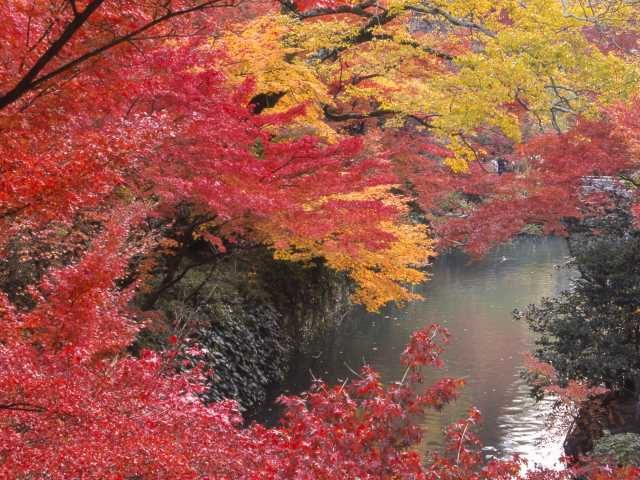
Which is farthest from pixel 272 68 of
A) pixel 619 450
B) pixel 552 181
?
pixel 619 450

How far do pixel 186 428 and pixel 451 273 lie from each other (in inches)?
964

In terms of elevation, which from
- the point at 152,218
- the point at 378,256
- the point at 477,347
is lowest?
the point at 152,218

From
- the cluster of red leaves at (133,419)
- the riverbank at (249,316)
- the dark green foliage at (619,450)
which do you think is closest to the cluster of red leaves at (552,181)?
the riverbank at (249,316)

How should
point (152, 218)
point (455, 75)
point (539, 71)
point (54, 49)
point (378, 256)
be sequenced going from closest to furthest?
point (54, 49) < point (152, 218) < point (539, 71) < point (378, 256) < point (455, 75)

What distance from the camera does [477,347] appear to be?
700 inches

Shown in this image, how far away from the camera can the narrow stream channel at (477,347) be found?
12595 millimetres

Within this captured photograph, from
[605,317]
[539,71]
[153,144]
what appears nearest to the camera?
[153,144]

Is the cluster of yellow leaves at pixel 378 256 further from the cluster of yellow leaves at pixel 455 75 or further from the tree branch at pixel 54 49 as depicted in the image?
the tree branch at pixel 54 49

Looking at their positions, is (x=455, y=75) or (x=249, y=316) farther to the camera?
(x=249, y=316)

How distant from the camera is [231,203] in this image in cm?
907

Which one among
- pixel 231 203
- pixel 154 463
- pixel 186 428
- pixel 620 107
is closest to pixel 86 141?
pixel 154 463

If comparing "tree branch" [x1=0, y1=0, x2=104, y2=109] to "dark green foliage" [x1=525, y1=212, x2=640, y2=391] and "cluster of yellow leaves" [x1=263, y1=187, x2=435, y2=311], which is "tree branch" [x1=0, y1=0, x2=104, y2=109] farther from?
"dark green foliage" [x1=525, y1=212, x2=640, y2=391]

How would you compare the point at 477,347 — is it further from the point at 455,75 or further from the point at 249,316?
the point at 455,75

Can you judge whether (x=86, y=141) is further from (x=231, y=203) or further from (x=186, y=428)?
(x=231, y=203)
